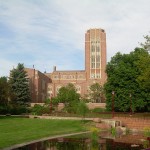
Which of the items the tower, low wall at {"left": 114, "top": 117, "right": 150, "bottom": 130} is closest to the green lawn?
low wall at {"left": 114, "top": 117, "right": 150, "bottom": 130}

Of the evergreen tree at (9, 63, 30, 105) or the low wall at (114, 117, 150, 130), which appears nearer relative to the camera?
the low wall at (114, 117, 150, 130)

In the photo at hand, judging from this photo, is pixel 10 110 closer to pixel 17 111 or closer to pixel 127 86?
pixel 17 111

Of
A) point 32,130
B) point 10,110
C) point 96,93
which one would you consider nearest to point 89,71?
point 96,93

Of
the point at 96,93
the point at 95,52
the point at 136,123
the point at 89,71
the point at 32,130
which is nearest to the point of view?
the point at 32,130

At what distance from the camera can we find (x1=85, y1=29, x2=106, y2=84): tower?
384 ft

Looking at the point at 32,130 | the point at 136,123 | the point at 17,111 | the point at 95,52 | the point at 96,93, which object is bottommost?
the point at 32,130

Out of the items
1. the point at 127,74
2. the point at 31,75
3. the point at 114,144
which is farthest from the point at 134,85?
the point at 31,75

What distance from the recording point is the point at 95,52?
118188mm

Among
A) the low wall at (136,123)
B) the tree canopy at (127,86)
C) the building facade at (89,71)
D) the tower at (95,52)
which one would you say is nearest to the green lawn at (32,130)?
the low wall at (136,123)

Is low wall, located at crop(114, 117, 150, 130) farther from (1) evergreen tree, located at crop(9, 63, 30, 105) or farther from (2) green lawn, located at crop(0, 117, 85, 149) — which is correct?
(1) evergreen tree, located at crop(9, 63, 30, 105)

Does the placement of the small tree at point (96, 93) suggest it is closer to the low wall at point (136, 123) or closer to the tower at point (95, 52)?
the tower at point (95, 52)

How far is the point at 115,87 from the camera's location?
189 feet

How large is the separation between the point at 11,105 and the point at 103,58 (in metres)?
64.2

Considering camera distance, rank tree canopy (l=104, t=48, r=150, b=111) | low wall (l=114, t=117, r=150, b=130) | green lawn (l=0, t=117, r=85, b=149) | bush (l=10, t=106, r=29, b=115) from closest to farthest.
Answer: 1. green lawn (l=0, t=117, r=85, b=149)
2. low wall (l=114, t=117, r=150, b=130)
3. tree canopy (l=104, t=48, r=150, b=111)
4. bush (l=10, t=106, r=29, b=115)
